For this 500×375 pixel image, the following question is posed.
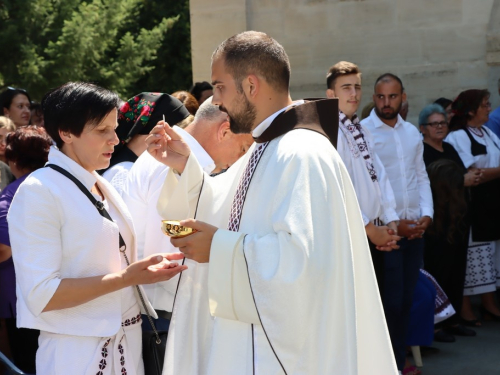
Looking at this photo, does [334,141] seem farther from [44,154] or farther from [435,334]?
[435,334]

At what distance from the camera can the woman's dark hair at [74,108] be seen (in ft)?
10.9

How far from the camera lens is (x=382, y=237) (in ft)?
18.4

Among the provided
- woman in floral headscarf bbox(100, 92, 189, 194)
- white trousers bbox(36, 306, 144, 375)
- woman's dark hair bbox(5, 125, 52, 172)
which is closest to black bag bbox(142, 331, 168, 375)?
white trousers bbox(36, 306, 144, 375)

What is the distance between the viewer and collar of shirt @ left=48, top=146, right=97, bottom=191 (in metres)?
3.29

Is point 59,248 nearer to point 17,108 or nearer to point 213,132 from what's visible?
point 213,132

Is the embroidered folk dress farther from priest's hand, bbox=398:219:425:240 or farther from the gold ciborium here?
priest's hand, bbox=398:219:425:240

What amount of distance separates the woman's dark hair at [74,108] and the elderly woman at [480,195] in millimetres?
5157

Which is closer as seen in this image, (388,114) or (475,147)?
(388,114)

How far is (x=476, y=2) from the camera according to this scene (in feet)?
28.5

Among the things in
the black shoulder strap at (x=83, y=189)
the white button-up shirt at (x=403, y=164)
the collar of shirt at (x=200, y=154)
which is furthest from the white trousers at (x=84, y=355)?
the white button-up shirt at (x=403, y=164)

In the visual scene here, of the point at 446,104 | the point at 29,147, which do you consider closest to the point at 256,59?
the point at 29,147

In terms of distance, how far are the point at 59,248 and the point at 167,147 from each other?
0.70 metres

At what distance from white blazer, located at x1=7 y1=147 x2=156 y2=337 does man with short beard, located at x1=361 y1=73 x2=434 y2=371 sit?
322 cm

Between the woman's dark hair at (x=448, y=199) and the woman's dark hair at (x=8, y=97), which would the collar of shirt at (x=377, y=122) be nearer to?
the woman's dark hair at (x=448, y=199)
